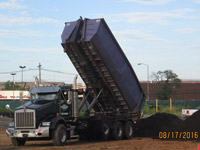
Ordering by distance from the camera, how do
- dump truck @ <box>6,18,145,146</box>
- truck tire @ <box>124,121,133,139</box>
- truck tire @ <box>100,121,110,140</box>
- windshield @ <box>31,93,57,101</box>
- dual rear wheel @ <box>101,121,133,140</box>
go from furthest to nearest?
1. truck tire @ <box>124,121,133,139</box>
2. dual rear wheel @ <box>101,121,133,140</box>
3. truck tire @ <box>100,121,110,140</box>
4. windshield @ <box>31,93,57,101</box>
5. dump truck @ <box>6,18,145,146</box>

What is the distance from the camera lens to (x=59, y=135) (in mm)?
17109

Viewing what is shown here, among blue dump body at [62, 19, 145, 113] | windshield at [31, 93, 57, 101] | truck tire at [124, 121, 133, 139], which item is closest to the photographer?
windshield at [31, 93, 57, 101]

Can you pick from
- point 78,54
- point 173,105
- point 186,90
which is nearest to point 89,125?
point 78,54

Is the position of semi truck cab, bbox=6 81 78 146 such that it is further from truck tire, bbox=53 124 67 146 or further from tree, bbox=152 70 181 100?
tree, bbox=152 70 181 100

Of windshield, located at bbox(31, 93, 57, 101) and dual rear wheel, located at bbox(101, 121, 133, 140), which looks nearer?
windshield, located at bbox(31, 93, 57, 101)

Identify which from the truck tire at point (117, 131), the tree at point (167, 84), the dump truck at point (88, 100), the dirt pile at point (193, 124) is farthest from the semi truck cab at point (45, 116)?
the tree at point (167, 84)

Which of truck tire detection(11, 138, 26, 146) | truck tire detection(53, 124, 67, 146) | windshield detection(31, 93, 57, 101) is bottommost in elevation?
truck tire detection(11, 138, 26, 146)

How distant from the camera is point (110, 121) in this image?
20.6 metres

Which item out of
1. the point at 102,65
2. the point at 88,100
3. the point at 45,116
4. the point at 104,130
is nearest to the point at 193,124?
the point at 104,130

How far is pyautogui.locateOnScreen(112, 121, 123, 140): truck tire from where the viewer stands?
67.6 ft

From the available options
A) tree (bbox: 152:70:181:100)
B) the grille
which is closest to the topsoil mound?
the grille

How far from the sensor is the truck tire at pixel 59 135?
16984mm

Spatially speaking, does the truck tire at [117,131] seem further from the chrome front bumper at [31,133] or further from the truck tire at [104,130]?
the chrome front bumper at [31,133]

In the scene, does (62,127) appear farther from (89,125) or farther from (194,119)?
(194,119)
